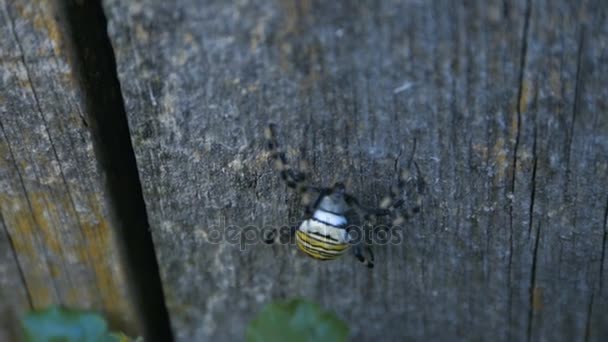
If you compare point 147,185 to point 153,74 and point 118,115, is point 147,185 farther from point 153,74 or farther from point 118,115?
point 153,74

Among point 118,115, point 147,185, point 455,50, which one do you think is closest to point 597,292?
point 455,50

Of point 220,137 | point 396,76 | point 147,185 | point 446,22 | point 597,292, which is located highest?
point 446,22

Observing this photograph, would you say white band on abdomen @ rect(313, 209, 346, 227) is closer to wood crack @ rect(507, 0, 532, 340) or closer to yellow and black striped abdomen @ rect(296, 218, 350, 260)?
yellow and black striped abdomen @ rect(296, 218, 350, 260)

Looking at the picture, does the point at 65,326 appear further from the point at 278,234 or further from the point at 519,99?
the point at 519,99

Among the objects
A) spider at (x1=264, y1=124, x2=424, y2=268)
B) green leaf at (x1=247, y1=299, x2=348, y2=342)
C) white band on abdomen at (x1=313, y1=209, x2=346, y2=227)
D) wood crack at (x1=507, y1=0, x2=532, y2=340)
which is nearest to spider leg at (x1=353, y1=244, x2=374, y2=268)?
spider at (x1=264, y1=124, x2=424, y2=268)

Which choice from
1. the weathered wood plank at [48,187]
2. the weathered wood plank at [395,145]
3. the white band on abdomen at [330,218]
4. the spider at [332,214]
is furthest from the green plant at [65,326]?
the white band on abdomen at [330,218]

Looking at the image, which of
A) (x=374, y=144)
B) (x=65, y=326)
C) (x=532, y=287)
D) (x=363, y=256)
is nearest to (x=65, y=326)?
(x=65, y=326)
